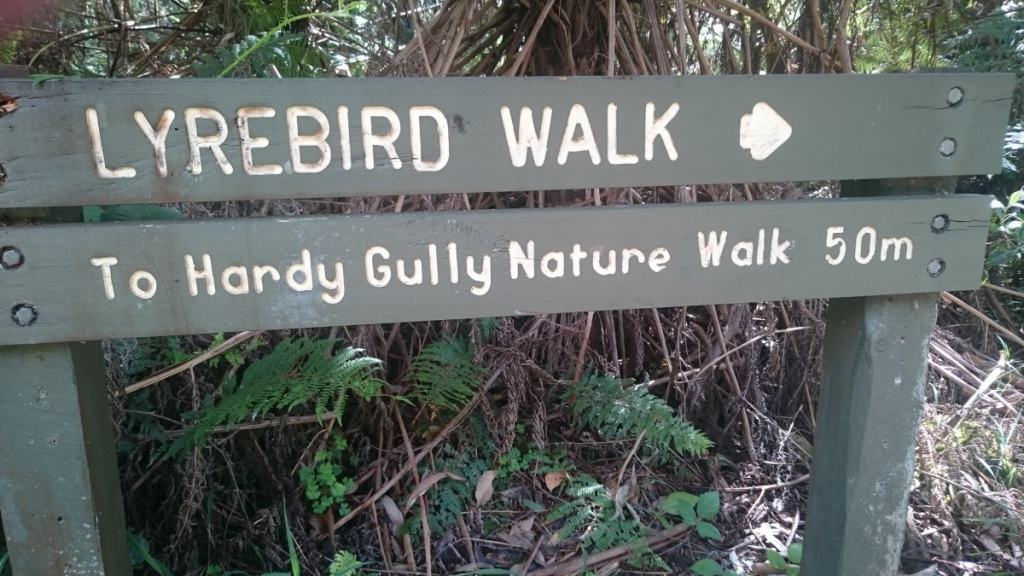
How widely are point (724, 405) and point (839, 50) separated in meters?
1.48

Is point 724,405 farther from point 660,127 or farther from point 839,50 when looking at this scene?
point 660,127

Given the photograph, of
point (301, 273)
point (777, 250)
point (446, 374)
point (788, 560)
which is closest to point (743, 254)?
point (777, 250)

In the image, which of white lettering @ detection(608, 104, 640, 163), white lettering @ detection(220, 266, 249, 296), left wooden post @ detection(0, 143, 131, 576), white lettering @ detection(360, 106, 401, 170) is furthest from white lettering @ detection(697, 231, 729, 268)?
left wooden post @ detection(0, 143, 131, 576)

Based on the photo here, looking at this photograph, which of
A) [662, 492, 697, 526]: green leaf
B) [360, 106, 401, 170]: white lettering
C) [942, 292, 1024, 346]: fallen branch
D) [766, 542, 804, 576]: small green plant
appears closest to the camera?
[360, 106, 401, 170]: white lettering

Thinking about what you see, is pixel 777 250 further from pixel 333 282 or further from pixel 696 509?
pixel 696 509

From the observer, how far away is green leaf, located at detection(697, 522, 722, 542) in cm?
226

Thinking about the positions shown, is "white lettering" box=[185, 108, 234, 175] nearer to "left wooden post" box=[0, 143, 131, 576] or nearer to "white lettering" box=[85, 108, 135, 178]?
"white lettering" box=[85, 108, 135, 178]

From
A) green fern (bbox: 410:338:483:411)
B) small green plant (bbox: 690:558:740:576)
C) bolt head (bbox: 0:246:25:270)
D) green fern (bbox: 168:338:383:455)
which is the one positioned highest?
bolt head (bbox: 0:246:25:270)

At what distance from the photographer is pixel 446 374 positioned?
229cm

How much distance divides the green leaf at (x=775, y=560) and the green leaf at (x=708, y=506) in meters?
0.23

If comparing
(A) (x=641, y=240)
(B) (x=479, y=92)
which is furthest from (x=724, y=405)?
(B) (x=479, y=92)

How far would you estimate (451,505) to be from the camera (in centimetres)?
228

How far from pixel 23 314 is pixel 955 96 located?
2.00m

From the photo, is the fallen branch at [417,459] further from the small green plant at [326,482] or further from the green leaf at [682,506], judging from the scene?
the green leaf at [682,506]
